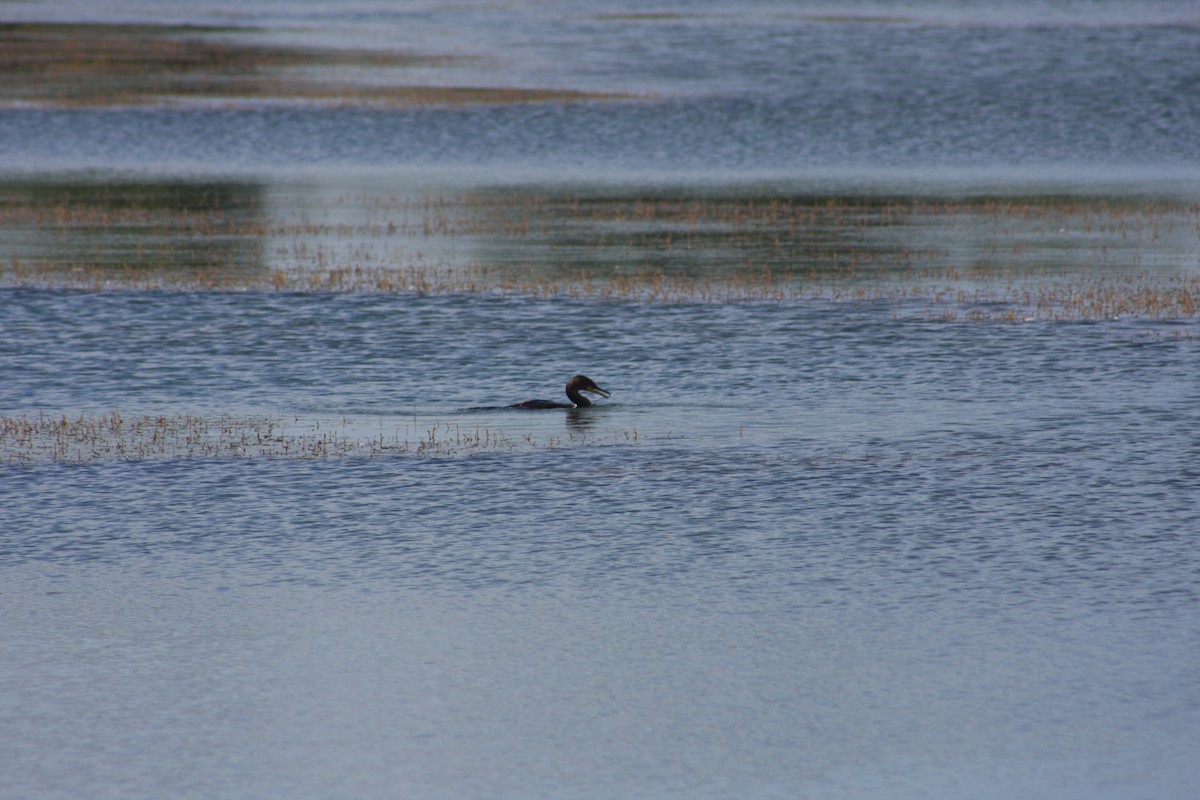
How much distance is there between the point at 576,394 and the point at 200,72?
2287 inches

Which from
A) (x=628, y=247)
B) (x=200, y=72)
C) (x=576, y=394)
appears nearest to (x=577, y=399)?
(x=576, y=394)

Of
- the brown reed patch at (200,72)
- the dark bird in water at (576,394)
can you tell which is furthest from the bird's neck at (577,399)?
the brown reed patch at (200,72)

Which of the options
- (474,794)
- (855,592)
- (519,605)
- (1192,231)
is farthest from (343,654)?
(1192,231)

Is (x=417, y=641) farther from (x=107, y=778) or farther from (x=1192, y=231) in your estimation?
(x=1192, y=231)

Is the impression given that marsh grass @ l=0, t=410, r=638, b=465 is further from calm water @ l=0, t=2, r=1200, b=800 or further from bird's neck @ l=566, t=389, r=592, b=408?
bird's neck @ l=566, t=389, r=592, b=408

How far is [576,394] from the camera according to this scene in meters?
22.0

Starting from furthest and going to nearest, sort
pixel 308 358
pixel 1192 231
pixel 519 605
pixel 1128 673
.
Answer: pixel 1192 231 < pixel 308 358 < pixel 519 605 < pixel 1128 673

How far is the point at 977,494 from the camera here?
17609 mm

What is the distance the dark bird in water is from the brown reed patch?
4231 cm

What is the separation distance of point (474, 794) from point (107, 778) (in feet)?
8.29

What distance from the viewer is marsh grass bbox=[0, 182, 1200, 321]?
103 ft

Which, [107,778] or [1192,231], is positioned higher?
[1192,231]

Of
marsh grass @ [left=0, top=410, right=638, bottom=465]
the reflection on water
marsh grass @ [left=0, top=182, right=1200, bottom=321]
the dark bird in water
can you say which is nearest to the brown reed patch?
the reflection on water

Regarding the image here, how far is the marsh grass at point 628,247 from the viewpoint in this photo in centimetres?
3152
